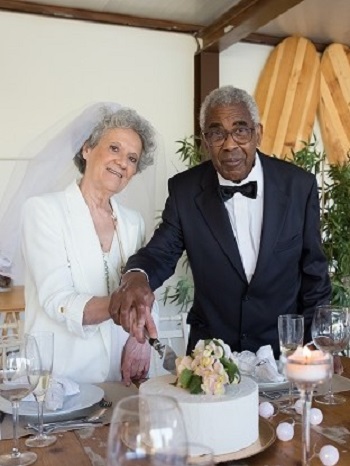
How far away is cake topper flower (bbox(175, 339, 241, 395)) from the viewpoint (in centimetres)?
110

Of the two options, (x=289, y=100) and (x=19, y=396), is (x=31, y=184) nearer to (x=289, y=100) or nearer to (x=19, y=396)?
(x=19, y=396)

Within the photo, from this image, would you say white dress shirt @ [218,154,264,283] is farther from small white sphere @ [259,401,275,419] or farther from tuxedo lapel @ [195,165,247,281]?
small white sphere @ [259,401,275,419]

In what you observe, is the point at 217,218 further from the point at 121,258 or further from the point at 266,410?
the point at 266,410

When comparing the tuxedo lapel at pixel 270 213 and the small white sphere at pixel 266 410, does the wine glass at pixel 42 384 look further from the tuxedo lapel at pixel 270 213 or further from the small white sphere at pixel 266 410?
the tuxedo lapel at pixel 270 213

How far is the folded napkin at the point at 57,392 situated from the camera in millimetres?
1304

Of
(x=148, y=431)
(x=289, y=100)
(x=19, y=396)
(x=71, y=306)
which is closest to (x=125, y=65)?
(x=289, y=100)

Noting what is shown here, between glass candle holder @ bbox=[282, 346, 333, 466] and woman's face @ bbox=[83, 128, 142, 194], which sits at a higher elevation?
woman's face @ bbox=[83, 128, 142, 194]

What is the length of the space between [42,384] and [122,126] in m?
1.00

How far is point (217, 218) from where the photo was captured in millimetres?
1973

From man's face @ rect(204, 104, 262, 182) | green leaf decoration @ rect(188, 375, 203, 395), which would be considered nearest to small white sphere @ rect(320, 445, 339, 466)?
green leaf decoration @ rect(188, 375, 203, 395)

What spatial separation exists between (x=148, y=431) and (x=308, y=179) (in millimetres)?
1488

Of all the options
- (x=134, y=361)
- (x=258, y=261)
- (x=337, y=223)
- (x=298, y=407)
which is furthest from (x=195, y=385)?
(x=337, y=223)

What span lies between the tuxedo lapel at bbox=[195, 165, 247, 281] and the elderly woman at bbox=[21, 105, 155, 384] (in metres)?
0.23

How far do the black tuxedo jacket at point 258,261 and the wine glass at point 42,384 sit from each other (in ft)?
2.14
